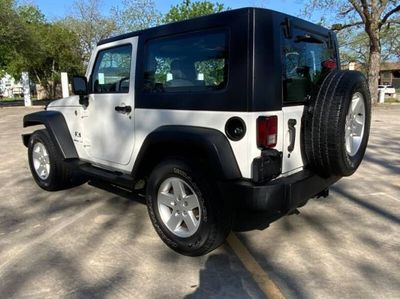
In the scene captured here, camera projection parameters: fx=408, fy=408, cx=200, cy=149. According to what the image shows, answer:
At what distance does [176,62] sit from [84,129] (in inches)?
71.8

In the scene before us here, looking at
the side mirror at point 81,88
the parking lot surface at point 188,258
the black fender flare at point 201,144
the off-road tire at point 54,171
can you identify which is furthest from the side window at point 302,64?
the off-road tire at point 54,171

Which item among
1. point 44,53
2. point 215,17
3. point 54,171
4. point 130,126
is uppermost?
point 44,53

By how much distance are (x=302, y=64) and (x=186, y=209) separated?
1.69 metres

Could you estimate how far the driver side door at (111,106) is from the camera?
4227 millimetres

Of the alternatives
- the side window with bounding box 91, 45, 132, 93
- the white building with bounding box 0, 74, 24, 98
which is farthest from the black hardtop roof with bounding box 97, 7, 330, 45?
the white building with bounding box 0, 74, 24, 98

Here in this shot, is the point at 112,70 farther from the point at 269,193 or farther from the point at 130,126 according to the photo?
the point at 269,193

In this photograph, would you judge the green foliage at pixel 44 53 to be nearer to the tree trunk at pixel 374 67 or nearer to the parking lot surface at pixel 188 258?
the tree trunk at pixel 374 67

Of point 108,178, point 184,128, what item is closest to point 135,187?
point 108,178

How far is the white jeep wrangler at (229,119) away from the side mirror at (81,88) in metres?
0.49

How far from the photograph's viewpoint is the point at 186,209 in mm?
3672

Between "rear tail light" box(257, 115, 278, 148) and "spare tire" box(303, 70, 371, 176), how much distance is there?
40 centimetres

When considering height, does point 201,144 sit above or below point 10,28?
below

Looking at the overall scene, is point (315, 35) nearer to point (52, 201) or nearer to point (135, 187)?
→ point (135, 187)

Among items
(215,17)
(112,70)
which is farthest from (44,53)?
(215,17)
